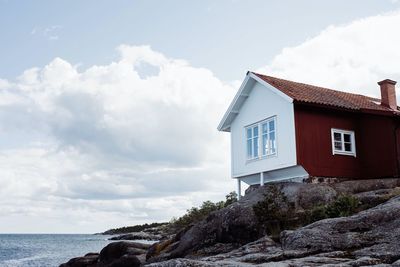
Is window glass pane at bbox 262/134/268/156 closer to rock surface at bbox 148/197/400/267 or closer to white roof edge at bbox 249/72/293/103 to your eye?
white roof edge at bbox 249/72/293/103

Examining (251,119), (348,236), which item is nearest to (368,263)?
(348,236)

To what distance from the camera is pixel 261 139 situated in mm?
23031

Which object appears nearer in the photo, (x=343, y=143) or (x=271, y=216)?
(x=271, y=216)

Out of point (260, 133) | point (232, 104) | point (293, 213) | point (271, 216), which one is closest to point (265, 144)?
point (260, 133)

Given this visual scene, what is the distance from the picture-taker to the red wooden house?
69.2 ft

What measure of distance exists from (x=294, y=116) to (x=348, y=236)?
11.2 metres

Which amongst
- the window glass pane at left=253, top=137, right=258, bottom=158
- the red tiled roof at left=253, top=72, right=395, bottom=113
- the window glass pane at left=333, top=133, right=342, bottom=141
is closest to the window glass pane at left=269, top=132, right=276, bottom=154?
the window glass pane at left=253, top=137, right=258, bottom=158

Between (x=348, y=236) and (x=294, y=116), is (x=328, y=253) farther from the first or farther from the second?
(x=294, y=116)

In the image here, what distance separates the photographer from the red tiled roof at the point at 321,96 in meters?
21.7

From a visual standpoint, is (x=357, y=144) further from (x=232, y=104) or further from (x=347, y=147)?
(x=232, y=104)

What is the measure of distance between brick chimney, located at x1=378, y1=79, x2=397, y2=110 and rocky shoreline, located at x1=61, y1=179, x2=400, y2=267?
568 centimetres

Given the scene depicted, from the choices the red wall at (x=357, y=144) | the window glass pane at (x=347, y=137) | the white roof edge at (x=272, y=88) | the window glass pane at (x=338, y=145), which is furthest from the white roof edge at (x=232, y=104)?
the window glass pane at (x=347, y=137)

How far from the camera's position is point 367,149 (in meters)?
22.2

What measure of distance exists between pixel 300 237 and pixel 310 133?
1139 cm
